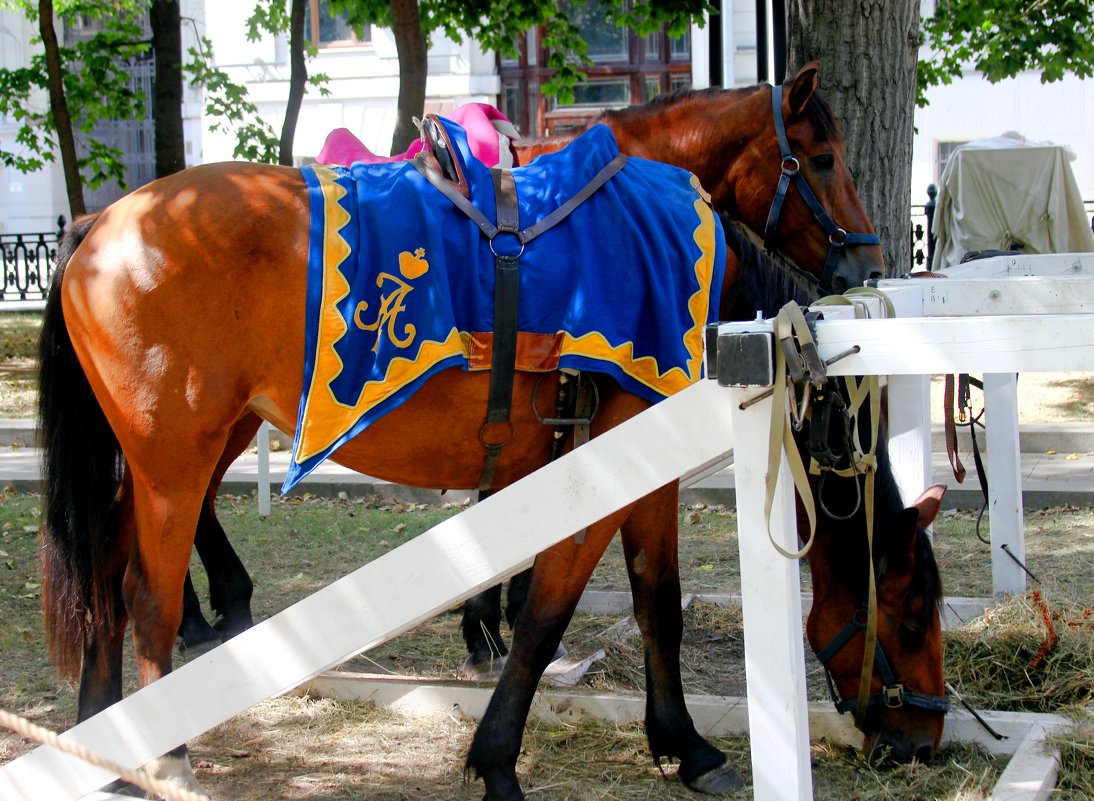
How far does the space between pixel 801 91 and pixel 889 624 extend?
6.03ft

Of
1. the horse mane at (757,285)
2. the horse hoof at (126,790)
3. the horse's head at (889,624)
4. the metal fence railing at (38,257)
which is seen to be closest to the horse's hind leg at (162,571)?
the horse hoof at (126,790)

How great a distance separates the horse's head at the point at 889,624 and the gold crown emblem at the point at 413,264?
1.19 metres

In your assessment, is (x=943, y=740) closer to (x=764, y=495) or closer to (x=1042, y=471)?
(x=764, y=495)

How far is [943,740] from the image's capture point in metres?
3.06

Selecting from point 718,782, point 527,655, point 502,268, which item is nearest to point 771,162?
point 502,268

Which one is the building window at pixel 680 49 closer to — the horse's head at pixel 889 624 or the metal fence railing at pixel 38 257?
the metal fence railing at pixel 38 257

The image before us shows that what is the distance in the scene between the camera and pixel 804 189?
369 cm

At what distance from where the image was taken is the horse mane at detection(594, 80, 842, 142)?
147 inches

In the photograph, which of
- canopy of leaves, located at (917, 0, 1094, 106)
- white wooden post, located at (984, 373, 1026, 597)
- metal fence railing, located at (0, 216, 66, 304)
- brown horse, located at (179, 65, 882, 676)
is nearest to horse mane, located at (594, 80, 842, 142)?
brown horse, located at (179, 65, 882, 676)

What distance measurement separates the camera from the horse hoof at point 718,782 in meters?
2.96

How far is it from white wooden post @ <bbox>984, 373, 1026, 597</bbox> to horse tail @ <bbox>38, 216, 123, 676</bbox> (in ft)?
10.0

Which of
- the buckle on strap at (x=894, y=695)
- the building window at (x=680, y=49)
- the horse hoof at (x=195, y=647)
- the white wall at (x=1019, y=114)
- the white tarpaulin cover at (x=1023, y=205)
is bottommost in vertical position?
the horse hoof at (x=195, y=647)

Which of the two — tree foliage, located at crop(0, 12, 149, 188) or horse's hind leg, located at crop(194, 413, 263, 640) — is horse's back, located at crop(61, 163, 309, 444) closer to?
horse's hind leg, located at crop(194, 413, 263, 640)

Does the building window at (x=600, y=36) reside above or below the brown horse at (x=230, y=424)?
above
